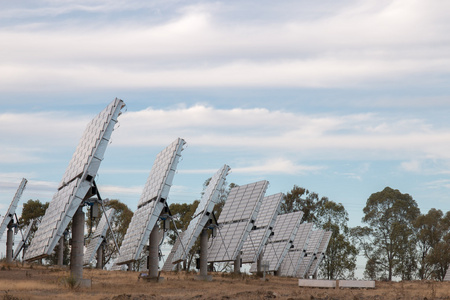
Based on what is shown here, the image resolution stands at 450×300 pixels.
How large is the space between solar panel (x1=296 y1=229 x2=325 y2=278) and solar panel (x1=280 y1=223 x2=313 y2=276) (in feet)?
4.10

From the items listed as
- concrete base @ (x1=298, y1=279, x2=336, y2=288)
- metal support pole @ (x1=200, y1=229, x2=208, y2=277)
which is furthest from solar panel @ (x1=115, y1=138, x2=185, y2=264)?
concrete base @ (x1=298, y1=279, x2=336, y2=288)

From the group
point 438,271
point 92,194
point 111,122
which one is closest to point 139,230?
point 92,194

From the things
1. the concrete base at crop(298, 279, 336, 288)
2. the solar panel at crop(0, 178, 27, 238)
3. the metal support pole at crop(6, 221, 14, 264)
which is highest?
the solar panel at crop(0, 178, 27, 238)

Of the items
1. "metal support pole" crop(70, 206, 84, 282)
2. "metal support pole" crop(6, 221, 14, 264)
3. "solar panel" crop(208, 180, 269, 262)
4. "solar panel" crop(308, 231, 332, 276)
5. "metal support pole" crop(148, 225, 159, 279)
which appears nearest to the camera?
"metal support pole" crop(70, 206, 84, 282)

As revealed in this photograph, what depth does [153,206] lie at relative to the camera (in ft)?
122

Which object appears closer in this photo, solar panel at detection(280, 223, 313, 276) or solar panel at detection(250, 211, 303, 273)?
solar panel at detection(250, 211, 303, 273)

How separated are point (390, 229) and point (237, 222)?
52489 mm

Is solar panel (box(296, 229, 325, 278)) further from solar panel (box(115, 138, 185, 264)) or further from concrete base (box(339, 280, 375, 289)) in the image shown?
solar panel (box(115, 138, 185, 264))

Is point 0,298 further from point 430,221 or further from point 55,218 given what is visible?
point 430,221

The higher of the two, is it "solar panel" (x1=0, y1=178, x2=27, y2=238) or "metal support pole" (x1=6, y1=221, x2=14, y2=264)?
"solar panel" (x1=0, y1=178, x2=27, y2=238)

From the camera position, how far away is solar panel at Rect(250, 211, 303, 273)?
69.1 m

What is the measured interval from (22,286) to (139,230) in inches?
304

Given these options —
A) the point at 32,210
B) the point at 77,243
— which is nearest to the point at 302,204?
the point at 32,210

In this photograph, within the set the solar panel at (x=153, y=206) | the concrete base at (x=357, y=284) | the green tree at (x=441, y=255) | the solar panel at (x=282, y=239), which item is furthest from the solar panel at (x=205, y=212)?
the green tree at (x=441, y=255)
